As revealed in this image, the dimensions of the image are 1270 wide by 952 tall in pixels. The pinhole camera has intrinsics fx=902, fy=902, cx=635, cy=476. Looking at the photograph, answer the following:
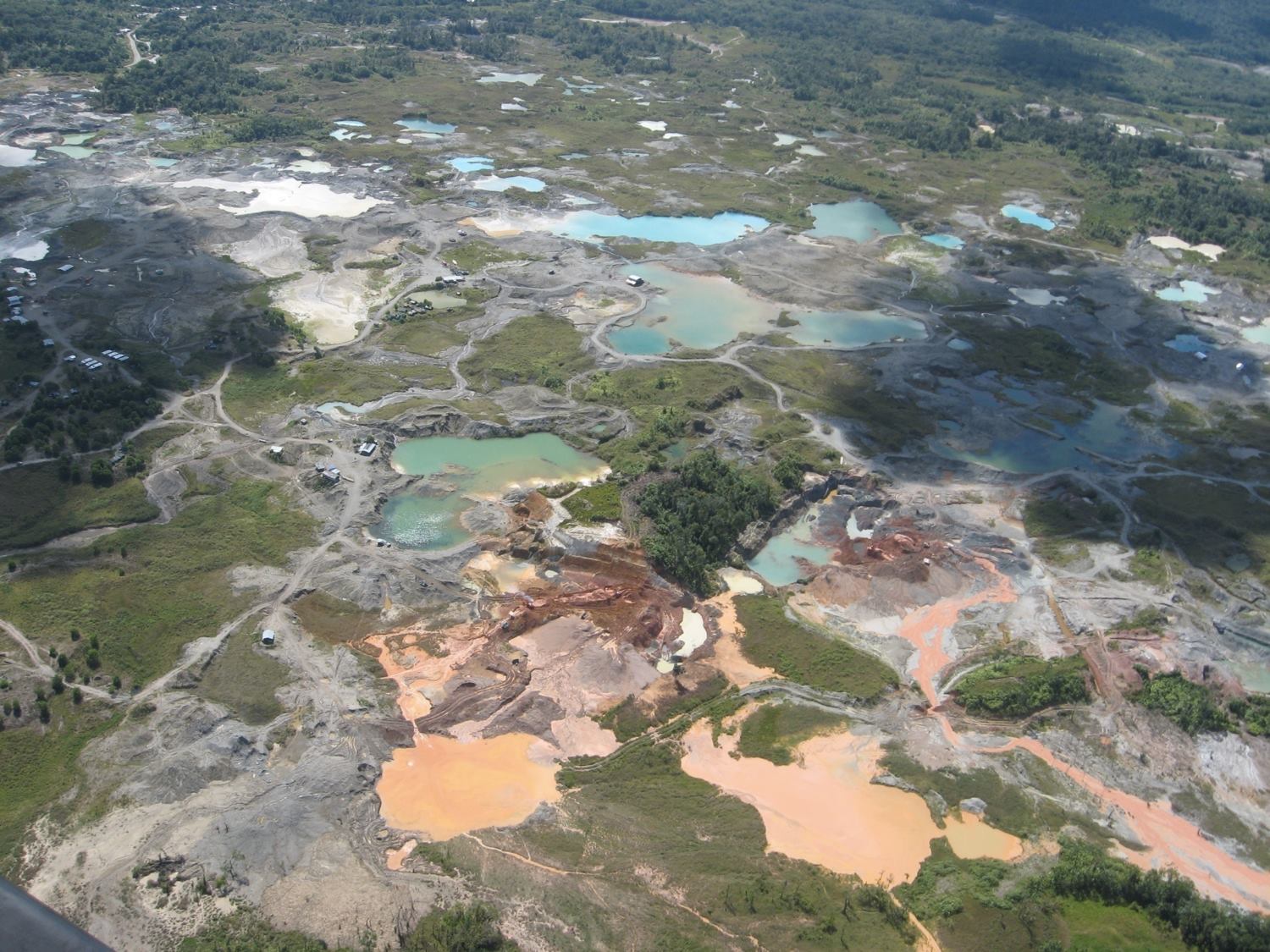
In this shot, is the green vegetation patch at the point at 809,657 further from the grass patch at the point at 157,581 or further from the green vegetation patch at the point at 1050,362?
the green vegetation patch at the point at 1050,362

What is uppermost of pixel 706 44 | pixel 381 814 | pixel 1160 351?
pixel 706 44

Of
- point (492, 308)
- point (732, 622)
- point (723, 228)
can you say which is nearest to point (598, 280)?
point (492, 308)

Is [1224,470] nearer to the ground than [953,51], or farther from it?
nearer to the ground

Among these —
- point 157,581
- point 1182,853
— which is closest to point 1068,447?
point 1182,853

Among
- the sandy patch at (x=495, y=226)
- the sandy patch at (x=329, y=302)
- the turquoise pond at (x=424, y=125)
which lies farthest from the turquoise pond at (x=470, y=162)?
the sandy patch at (x=329, y=302)

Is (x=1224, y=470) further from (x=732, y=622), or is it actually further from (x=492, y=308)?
(x=492, y=308)

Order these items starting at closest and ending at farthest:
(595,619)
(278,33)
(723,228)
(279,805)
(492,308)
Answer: (279,805)
(595,619)
(492,308)
(723,228)
(278,33)

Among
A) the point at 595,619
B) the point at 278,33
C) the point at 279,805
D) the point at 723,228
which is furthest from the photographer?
the point at 278,33

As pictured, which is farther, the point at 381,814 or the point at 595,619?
the point at 595,619
